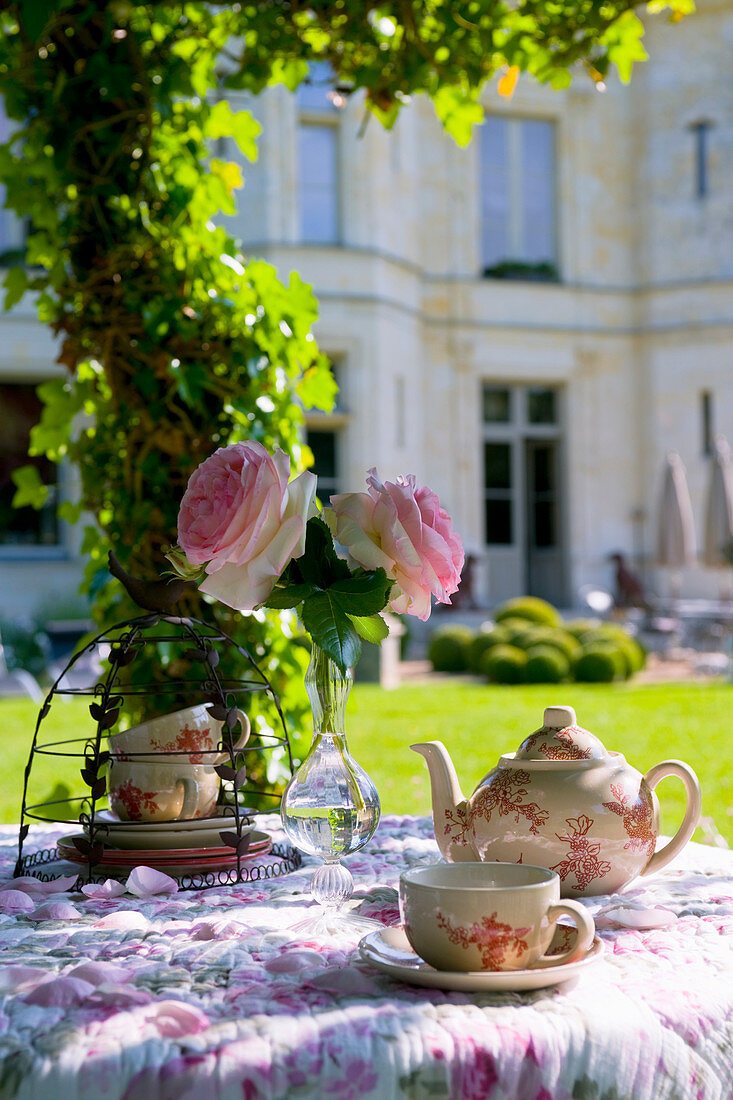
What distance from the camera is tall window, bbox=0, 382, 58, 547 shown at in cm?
1476

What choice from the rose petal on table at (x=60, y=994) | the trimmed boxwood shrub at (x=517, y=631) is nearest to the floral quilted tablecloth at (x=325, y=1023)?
the rose petal on table at (x=60, y=994)

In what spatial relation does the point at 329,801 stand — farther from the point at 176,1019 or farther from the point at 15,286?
the point at 15,286

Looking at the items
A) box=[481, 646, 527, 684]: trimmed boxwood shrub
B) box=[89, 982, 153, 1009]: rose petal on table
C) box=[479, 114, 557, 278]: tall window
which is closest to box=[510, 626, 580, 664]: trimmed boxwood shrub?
box=[481, 646, 527, 684]: trimmed boxwood shrub

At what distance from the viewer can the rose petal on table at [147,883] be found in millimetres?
1512

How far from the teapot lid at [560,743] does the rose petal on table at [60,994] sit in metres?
0.57

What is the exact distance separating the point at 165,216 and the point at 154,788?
1720 millimetres

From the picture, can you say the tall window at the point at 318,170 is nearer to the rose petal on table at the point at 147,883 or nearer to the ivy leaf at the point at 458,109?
the ivy leaf at the point at 458,109

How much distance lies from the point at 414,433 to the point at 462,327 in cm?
183

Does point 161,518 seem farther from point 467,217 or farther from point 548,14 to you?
point 467,217

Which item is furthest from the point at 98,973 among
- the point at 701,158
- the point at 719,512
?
the point at 701,158

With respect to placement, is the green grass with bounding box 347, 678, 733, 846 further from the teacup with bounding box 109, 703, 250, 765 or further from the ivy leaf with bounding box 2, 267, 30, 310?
the teacup with bounding box 109, 703, 250, 765

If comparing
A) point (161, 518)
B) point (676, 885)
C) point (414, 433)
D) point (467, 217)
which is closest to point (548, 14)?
point (161, 518)

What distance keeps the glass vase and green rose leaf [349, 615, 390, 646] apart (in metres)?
0.05

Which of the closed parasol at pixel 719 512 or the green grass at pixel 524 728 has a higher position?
the closed parasol at pixel 719 512
